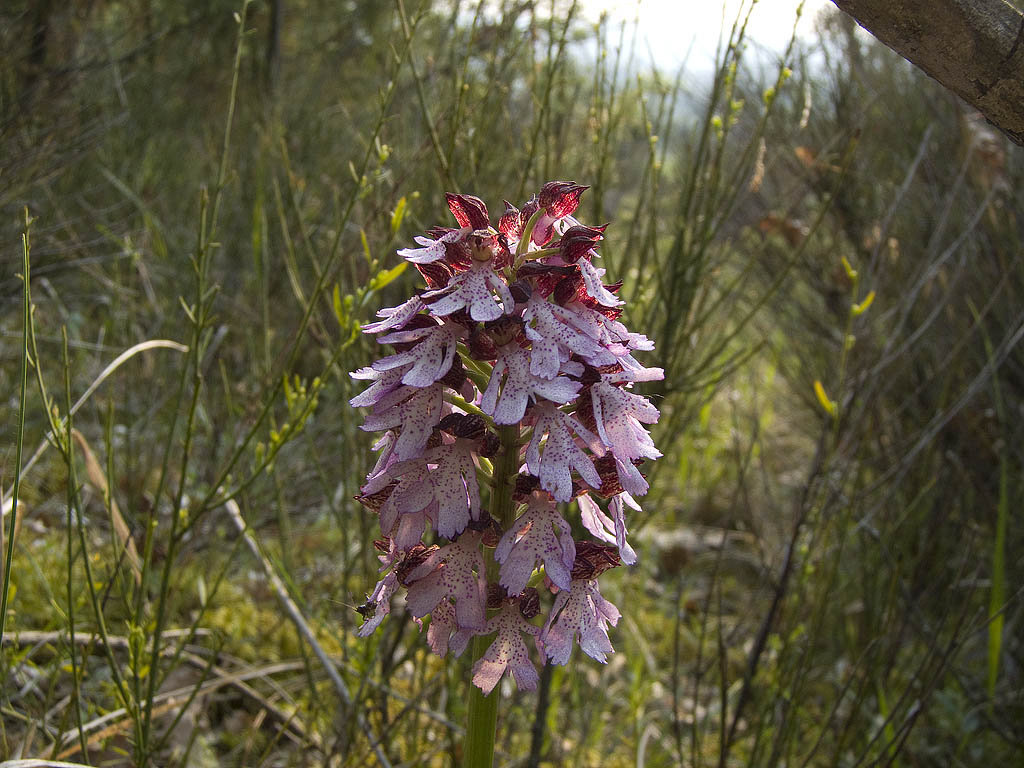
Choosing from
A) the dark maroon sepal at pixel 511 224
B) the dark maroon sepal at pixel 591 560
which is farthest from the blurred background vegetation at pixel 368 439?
the dark maroon sepal at pixel 591 560

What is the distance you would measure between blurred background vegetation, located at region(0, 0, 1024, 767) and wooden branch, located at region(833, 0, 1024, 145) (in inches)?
30.5

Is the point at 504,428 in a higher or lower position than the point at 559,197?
lower

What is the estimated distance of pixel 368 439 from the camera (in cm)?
288

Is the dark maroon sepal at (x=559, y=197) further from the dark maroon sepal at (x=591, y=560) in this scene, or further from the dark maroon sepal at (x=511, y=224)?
the dark maroon sepal at (x=591, y=560)

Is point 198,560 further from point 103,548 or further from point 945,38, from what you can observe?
point 945,38

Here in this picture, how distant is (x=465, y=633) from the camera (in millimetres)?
1107

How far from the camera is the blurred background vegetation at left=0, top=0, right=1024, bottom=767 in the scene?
2078 millimetres

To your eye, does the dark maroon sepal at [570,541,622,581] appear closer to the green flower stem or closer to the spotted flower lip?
the spotted flower lip

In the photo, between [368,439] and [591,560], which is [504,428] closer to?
[591,560]

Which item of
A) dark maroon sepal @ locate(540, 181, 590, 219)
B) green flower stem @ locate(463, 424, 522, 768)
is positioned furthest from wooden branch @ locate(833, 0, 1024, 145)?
green flower stem @ locate(463, 424, 522, 768)

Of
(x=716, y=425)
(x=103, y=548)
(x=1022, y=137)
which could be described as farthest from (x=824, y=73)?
(x=103, y=548)

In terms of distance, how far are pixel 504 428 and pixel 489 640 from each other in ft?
0.97

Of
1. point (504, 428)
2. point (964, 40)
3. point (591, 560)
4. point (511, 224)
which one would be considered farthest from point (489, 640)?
point (964, 40)

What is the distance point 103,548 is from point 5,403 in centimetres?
103
